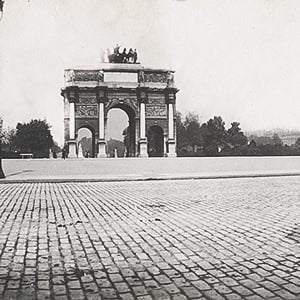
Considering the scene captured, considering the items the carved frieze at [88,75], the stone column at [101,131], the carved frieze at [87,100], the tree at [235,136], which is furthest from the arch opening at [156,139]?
the tree at [235,136]

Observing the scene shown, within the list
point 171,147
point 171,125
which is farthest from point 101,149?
point 171,125

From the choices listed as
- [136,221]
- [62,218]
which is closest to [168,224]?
[136,221]

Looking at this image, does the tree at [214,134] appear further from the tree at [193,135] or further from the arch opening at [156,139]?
the arch opening at [156,139]

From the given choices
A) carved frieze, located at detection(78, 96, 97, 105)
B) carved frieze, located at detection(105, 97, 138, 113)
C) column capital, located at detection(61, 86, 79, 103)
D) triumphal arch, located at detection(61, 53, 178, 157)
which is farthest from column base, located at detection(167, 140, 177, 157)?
column capital, located at detection(61, 86, 79, 103)

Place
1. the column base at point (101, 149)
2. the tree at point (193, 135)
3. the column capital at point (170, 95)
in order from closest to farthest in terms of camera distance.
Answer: the column base at point (101, 149)
the column capital at point (170, 95)
the tree at point (193, 135)

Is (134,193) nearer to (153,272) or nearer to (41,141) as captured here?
(153,272)

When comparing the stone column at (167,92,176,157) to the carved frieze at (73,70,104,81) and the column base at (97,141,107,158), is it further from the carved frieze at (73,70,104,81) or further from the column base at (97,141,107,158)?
the carved frieze at (73,70,104,81)
